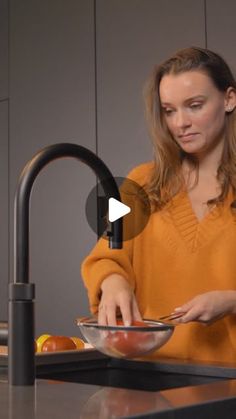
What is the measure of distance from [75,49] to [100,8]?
9.4 inches

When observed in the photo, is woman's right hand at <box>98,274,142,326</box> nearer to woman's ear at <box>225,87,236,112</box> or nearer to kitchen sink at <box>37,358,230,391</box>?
kitchen sink at <box>37,358,230,391</box>

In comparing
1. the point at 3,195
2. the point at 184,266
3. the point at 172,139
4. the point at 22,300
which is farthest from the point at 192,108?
the point at 3,195

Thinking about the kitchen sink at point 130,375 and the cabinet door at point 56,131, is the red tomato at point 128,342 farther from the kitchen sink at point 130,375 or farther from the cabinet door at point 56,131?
the cabinet door at point 56,131

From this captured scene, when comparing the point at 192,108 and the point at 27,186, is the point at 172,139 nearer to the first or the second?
the point at 192,108

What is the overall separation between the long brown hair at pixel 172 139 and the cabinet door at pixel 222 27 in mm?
1093

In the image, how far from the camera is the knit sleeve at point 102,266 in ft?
5.22

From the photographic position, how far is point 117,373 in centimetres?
135

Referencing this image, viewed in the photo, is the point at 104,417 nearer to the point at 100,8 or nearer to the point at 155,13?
the point at 155,13

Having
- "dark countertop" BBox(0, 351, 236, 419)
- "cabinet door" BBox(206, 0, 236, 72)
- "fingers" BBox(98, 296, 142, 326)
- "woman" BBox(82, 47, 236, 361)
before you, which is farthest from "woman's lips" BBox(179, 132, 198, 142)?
"cabinet door" BBox(206, 0, 236, 72)

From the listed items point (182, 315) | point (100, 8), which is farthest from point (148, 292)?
point (100, 8)

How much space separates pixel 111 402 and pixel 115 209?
341 mm

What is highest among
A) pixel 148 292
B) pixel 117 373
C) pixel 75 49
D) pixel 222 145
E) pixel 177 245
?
pixel 75 49

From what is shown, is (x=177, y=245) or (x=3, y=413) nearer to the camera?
(x=3, y=413)

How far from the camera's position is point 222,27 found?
2996 mm
